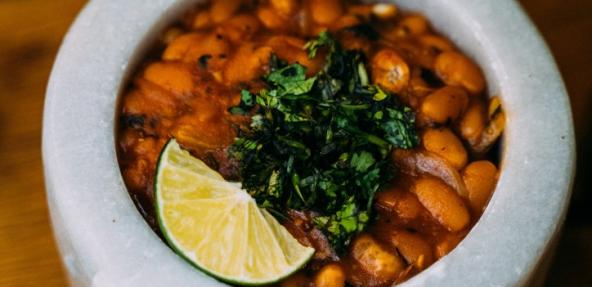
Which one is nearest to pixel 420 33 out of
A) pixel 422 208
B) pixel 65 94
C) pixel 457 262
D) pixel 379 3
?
pixel 379 3

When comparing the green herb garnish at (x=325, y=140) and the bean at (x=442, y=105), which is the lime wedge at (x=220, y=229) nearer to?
the green herb garnish at (x=325, y=140)

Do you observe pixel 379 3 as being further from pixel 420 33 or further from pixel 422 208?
pixel 422 208

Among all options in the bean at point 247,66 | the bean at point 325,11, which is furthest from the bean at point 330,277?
the bean at point 325,11

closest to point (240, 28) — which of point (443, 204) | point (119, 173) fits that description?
point (119, 173)

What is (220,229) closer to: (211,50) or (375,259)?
(375,259)

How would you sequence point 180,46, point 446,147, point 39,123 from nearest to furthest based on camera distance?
point 446,147
point 180,46
point 39,123

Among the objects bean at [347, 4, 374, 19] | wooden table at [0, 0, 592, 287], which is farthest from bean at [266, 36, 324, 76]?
wooden table at [0, 0, 592, 287]

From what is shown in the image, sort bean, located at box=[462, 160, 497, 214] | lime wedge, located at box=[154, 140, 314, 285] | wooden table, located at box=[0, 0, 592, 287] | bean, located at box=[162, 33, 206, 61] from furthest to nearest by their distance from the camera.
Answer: wooden table, located at box=[0, 0, 592, 287]
bean, located at box=[162, 33, 206, 61]
bean, located at box=[462, 160, 497, 214]
lime wedge, located at box=[154, 140, 314, 285]

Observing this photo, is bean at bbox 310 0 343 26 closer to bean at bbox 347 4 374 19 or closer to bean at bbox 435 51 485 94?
bean at bbox 347 4 374 19
